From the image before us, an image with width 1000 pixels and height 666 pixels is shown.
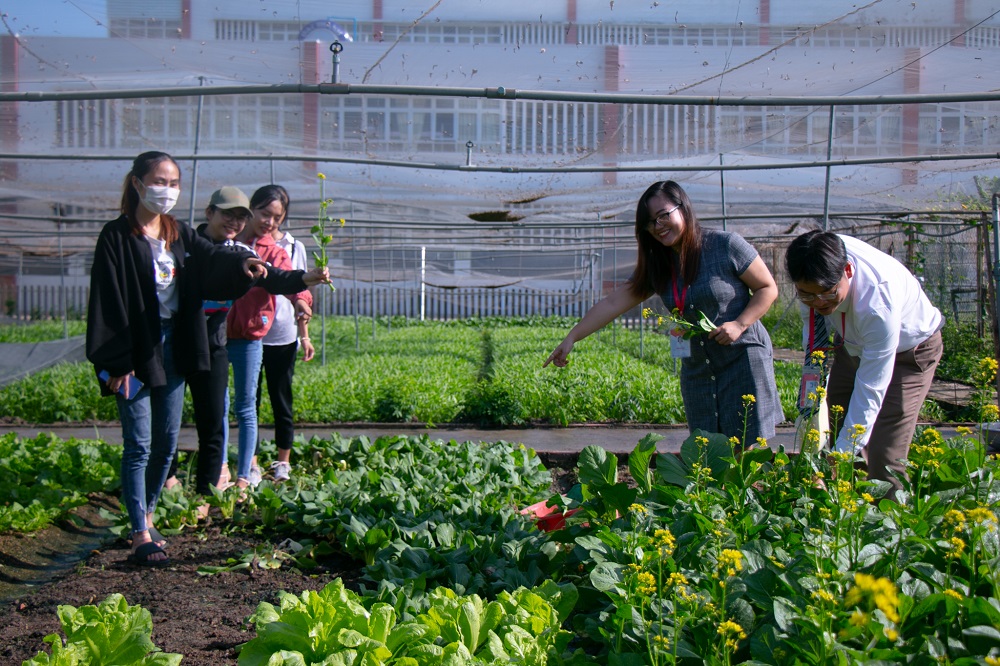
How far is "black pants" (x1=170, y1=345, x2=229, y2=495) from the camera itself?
13.3ft

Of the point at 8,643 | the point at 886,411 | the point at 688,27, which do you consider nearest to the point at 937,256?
the point at 688,27

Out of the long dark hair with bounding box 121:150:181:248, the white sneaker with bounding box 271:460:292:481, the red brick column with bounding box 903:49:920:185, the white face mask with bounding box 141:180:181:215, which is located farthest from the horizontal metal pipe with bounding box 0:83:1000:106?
the white sneaker with bounding box 271:460:292:481

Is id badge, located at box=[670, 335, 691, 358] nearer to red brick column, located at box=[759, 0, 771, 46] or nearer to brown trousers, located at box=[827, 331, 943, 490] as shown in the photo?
brown trousers, located at box=[827, 331, 943, 490]

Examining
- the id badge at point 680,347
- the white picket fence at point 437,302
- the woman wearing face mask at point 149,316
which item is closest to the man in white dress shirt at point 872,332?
the id badge at point 680,347

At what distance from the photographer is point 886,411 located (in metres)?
3.32

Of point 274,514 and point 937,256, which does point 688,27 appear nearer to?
point 274,514

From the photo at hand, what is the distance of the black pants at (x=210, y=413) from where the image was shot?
4059mm

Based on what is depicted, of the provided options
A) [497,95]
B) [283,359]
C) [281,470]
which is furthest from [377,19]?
[281,470]

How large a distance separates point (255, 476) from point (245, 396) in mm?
442

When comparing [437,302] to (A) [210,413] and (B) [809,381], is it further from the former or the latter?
(B) [809,381]

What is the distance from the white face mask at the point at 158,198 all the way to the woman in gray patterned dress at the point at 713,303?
168cm

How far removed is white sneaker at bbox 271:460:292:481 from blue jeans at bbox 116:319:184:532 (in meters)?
1.05

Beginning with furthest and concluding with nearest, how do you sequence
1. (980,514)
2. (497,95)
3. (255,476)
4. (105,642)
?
(255,476) → (497,95) → (105,642) → (980,514)

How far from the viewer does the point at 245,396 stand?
4508 millimetres
